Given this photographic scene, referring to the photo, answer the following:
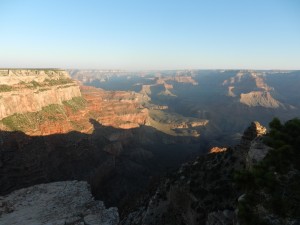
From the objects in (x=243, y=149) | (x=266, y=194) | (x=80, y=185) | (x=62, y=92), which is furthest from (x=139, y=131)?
(x=266, y=194)

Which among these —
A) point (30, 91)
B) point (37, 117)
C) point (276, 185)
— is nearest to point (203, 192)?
point (276, 185)

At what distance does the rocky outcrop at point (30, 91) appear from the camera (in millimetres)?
89938

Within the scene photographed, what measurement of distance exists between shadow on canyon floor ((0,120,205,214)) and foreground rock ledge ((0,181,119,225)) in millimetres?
3401

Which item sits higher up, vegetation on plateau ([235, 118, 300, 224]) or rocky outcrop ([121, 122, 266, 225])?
vegetation on plateau ([235, 118, 300, 224])

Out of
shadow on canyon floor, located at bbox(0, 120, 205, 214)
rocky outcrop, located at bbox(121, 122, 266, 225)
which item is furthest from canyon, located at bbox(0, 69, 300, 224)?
shadow on canyon floor, located at bbox(0, 120, 205, 214)

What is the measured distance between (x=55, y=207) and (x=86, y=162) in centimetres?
2606

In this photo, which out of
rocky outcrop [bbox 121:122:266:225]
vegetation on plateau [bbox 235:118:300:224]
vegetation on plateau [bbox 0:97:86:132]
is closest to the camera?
vegetation on plateau [bbox 235:118:300:224]

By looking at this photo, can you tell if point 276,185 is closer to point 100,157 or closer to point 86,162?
point 86,162

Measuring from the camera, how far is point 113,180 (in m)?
91.4

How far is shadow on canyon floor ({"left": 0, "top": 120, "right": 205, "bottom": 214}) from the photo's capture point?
77.3 meters

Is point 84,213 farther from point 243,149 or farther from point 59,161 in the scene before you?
point 243,149

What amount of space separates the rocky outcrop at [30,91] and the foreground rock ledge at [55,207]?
76.5 ft

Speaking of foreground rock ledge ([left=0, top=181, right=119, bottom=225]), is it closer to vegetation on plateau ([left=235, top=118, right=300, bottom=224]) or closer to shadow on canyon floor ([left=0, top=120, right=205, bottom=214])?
shadow on canyon floor ([left=0, top=120, right=205, bottom=214])

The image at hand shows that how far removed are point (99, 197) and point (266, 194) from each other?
6090 cm
